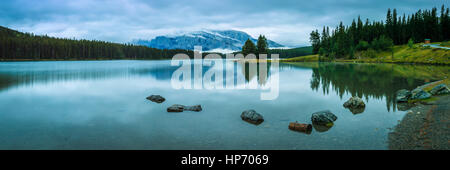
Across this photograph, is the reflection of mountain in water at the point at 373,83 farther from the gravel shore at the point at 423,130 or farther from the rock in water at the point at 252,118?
the rock in water at the point at 252,118

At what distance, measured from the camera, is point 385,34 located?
134875mm

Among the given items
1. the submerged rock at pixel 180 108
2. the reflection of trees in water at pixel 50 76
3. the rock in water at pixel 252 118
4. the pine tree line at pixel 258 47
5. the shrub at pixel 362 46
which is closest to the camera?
the rock in water at pixel 252 118

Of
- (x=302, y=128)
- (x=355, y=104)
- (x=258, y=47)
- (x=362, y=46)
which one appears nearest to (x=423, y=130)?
(x=302, y=128)

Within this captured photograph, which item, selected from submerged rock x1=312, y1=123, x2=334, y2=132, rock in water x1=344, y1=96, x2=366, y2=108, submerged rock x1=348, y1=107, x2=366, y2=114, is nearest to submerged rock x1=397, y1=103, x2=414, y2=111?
rock in water x1=344, y1=96, x2=366, y2=108

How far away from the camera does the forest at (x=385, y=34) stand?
12350 centimetres

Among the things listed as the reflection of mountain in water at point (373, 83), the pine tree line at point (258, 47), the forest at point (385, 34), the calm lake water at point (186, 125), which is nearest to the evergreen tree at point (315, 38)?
the forest at point (385, 34)

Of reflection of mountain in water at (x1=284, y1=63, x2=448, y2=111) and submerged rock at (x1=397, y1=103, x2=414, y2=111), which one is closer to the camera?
submerged rock at (x1=397, y1=103, x2=414, y2=111)

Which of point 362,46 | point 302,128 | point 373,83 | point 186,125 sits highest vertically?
point 362,46

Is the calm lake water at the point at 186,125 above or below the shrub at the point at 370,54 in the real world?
below

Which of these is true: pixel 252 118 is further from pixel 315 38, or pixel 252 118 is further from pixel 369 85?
pixel 315 38

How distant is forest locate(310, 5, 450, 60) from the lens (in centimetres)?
12350

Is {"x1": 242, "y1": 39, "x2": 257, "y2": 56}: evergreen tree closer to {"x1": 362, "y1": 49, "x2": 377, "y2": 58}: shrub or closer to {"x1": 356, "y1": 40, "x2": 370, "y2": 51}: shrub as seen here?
{"x1": 356, "y1": 40, "x2": 370, "y2": 51}: shrub

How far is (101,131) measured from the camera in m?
13.2
